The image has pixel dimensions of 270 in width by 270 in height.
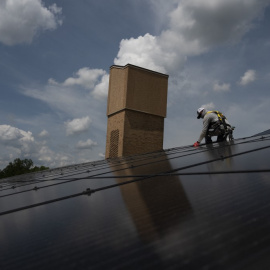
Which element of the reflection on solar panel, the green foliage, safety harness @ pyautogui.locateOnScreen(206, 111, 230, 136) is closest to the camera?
the reflection on solar panel

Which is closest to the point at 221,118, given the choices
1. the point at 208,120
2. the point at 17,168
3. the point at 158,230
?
the point at 208,120

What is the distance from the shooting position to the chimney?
62.0 ft

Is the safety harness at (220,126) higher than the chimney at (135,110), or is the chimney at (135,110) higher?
the chimney at (135,110)

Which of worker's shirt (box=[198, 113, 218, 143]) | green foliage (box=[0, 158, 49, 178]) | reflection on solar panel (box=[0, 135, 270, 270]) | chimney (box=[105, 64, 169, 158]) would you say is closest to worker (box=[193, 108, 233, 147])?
worker's shirt (box=[198, 113, 218, 143])

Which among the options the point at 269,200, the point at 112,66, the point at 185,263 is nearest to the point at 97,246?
the point at 185,263

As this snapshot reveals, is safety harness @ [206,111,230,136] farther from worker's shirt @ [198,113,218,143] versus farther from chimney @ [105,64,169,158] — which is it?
chimney @ [105,64,169,158]

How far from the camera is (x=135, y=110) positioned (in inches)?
754

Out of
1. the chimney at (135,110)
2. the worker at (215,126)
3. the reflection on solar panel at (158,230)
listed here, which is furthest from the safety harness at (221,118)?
the chimney at (135,110)

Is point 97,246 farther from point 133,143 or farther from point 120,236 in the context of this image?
point 133,143

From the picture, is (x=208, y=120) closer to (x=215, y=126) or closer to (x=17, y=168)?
(x=215, y=126)

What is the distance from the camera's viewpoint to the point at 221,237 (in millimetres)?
1264

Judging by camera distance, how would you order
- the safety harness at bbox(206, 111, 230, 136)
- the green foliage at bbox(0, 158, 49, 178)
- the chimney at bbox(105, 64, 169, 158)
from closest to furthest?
the safety harness at bbox(206, 111, 230, 136) → the chimney at bbox(105, 64, 169, 158) → the green foliage at bbox(0, 158, 49, 178)

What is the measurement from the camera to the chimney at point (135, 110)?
18.9m

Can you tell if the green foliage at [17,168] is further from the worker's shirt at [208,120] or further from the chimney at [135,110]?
the worker's shirt at [208,120]
